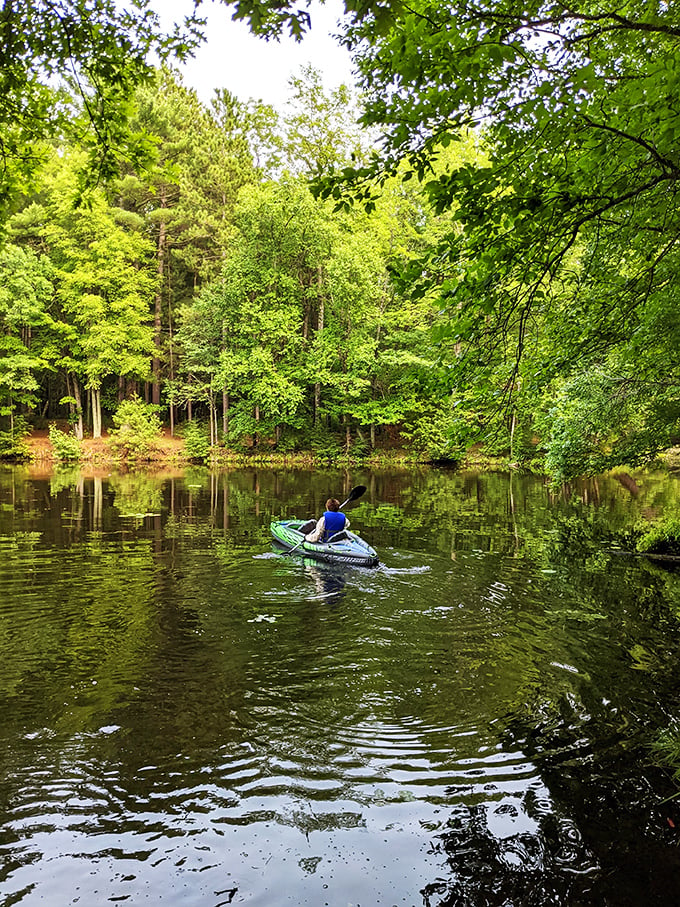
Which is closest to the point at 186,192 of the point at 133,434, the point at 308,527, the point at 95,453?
the point at 133,434

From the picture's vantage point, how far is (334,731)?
5.03 metres

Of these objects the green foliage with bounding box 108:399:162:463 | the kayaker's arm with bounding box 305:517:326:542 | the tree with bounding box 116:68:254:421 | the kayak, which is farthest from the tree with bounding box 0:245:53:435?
the kayaker's arm with bounding box 305:517:326:542

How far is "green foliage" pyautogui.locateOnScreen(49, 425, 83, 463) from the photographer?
29688 mm

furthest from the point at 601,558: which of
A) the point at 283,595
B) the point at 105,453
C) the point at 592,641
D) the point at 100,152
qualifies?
the point at 105,453

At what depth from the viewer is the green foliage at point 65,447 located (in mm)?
29688

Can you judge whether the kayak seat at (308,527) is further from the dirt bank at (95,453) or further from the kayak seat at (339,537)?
the dirt bank at (95,453)

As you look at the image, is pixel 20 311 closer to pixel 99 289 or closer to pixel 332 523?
pixel 99 289

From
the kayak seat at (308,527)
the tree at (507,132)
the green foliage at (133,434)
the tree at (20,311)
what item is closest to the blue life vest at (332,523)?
the kayak seat at (308,527)

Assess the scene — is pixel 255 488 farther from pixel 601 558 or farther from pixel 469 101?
pixel 469 101

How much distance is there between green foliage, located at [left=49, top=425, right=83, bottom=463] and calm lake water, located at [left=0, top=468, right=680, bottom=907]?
2019 cm

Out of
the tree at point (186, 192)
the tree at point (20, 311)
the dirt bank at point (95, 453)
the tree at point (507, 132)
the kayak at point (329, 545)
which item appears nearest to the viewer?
the tree at point (507, 132)

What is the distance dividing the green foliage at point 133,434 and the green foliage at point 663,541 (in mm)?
24552

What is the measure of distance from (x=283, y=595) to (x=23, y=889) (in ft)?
19.5

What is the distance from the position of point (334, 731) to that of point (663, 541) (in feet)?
31.1
